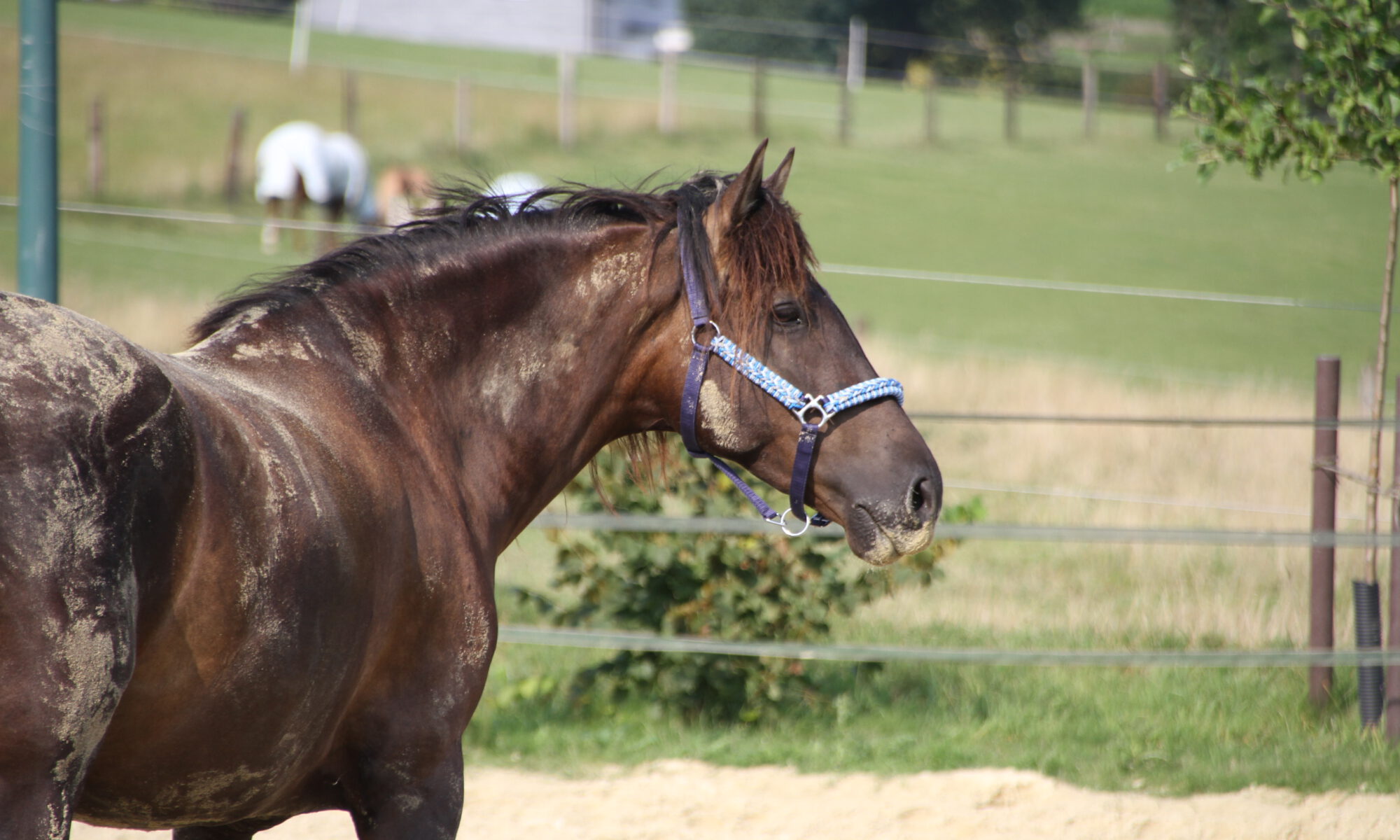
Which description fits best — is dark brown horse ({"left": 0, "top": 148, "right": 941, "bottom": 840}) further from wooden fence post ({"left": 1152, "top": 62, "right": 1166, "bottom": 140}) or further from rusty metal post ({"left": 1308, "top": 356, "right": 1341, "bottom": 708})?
wooden fence post ({"left": 1152, "top": 62, "right": 1166, "bottom": 140})

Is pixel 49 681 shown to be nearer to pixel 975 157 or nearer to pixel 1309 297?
pixel 1309 297

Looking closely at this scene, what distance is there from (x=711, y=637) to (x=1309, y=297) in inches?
491

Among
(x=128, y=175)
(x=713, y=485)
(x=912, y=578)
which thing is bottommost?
(x=912, y=578)

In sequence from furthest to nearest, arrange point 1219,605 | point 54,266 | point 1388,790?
point 1219,605
point 1388,790
point 54,266

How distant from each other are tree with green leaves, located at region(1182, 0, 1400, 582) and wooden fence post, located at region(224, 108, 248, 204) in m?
17.4

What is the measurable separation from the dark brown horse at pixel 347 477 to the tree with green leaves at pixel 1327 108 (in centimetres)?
304

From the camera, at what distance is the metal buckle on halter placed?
2.16m

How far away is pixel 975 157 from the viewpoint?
24406mm

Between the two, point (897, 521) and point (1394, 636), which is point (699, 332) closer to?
point (897, 521)

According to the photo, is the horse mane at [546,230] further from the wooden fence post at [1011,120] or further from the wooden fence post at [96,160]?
the wooden fence post at [1011,120]

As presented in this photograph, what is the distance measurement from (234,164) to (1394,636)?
18785 millimetres

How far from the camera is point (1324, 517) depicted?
15.0 ft

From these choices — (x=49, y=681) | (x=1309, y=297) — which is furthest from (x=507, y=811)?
(x=1309, y=297)

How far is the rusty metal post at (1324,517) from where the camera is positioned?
15.0 feet
